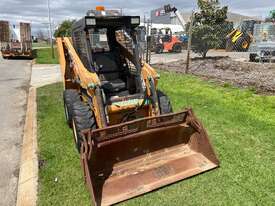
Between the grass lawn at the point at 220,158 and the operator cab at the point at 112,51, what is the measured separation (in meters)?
1.34

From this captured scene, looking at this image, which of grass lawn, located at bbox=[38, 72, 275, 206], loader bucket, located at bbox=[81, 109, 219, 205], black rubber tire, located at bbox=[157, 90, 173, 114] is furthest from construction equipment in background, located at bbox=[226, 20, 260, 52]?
loader bucket, located at bbox=[81, 109, 219, 205]

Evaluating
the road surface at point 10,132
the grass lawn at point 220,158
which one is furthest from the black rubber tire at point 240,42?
the road surface at point 10,132

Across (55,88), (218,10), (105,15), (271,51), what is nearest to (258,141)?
(105,15)

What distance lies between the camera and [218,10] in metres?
14.5

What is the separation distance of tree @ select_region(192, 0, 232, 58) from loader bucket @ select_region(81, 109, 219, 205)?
38.9 feet

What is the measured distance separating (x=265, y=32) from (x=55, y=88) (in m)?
11.0

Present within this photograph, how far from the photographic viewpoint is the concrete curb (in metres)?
3.30

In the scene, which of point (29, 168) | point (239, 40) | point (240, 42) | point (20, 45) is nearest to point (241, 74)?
point (29, 168)

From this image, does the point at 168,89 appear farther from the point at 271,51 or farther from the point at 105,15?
the point at 271,51

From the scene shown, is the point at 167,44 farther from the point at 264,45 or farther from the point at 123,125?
the point at 123,125

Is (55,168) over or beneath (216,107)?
beneath

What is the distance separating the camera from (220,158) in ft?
13.3

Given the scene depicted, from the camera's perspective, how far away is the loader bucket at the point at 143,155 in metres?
3.20

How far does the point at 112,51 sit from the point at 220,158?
275cm
